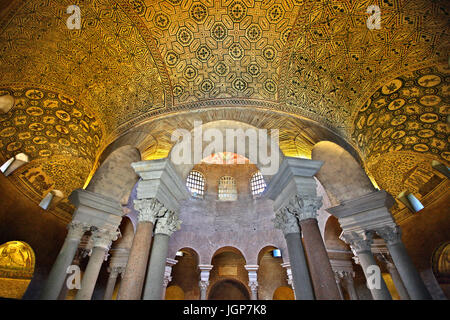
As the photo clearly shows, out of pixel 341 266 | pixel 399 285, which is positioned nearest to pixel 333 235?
pixel 341 266

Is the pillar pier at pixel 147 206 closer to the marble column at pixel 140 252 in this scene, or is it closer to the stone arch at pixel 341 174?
the marble column at pixel 140 252

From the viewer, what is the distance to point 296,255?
16.1ft

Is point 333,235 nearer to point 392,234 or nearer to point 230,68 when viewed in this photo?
point 392,234

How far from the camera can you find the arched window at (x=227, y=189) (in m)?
15.5

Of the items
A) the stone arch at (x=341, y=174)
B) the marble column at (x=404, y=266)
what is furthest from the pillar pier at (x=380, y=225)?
the stone arch at (x=341, y=174)

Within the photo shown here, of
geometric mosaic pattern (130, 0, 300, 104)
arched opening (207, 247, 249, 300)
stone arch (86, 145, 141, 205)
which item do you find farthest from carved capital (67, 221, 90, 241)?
arched opening (207, 247, 249, 300)

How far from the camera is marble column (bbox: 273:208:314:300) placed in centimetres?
450

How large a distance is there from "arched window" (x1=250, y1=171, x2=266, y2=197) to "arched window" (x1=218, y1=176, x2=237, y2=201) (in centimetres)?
121

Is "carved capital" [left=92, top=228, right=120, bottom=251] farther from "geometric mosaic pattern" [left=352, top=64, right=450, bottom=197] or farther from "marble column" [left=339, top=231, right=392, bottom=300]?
"geometric mosaic pattern" [left=352, top=64, right=450, bottom=197]

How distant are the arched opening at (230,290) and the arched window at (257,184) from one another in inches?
223

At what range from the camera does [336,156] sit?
23.3 ft

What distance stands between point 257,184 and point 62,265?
11.9m

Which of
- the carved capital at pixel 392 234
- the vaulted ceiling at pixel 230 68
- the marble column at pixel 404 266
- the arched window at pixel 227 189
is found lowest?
the marble column at pixel 404 266

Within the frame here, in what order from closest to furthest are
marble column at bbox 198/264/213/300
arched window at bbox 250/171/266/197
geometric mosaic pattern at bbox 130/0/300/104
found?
geometric mosaic pattern at bbox 130/0/300/104 < marble column at bbox 198/264/213/300 < arched window at bbox 250/171/266/197
